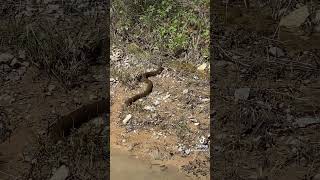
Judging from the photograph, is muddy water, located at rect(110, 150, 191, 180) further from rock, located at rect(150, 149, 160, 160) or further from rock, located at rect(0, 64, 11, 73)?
rock, located at rect(0, 64, 11, 73)

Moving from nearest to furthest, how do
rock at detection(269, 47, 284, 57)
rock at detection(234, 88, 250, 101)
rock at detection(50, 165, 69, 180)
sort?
rock at detection(50, 165, 69, 180), rock at detection(234, 88, 250, 101), rock at detection(269, 47, 284, 57)

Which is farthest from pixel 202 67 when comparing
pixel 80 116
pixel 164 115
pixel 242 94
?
pixel 80 116

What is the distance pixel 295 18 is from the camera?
6.14m

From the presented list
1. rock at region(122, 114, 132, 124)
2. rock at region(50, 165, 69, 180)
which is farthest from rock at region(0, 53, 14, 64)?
rock at region(50, 165, 69, 180)

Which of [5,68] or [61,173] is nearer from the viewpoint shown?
[61,173]

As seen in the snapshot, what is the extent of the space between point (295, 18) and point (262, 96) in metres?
1.37

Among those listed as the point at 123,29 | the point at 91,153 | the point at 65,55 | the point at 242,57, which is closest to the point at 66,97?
the point at 65,55

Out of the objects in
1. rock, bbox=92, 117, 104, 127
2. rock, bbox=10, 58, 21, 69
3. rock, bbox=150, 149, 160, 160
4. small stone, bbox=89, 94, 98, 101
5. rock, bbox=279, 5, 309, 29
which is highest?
rock, bbox=279, 5, 309, 29

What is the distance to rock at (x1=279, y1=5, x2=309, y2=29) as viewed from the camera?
6.09 metres

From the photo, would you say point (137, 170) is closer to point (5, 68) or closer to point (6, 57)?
point (5, 68)

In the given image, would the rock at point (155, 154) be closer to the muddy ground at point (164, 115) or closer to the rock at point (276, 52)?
the muddy ground at point (164, 115)

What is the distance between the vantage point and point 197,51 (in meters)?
5.89

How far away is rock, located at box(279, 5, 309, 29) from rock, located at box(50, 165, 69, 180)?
9.28ft

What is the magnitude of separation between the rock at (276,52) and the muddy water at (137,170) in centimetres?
178
